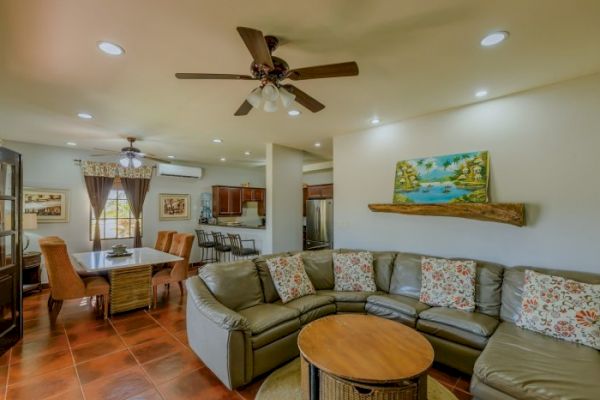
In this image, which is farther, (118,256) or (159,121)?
(118,256)

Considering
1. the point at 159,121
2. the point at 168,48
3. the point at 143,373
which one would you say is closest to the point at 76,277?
the point at 143,373

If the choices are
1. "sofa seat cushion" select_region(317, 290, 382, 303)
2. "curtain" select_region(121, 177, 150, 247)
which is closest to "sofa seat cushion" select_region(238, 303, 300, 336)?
"sofa seat cushion" select_region(317, 290, 382, 303)

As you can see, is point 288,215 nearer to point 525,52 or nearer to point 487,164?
point 487,164

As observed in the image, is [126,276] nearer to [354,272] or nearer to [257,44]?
[354,272]

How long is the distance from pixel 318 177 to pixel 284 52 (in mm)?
6126

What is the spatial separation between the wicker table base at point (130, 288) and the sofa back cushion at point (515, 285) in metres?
4.39

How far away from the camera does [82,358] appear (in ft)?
8.96

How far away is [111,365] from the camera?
2617 mm

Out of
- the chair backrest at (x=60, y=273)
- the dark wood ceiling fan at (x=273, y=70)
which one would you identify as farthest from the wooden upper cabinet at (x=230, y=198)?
the dark wood ceiling fan at (x=273, y=70)

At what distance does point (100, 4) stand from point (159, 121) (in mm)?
2280

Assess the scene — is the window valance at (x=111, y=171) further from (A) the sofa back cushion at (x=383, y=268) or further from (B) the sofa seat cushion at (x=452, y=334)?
(B) the sofa seat cushion at (x=452, y=334)

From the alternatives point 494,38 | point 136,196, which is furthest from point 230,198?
point 494,38

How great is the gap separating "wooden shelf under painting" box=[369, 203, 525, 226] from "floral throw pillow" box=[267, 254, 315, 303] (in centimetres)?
154

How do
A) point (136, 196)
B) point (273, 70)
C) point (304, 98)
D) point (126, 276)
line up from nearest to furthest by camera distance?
1. point (273, 70)
2. point (304, 98)
3. point (126, 276)
4. point (136, 196)
